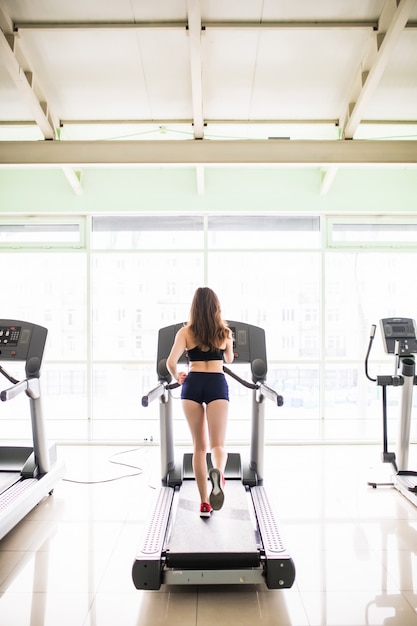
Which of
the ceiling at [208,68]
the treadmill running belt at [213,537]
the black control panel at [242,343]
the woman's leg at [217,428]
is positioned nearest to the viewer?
the treadmill running belt at [213,537]

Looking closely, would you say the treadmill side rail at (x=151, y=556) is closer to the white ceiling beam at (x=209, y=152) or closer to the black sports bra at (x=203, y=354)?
the black sports bra at (x=203, y=354)

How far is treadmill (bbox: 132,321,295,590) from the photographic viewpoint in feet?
8.51

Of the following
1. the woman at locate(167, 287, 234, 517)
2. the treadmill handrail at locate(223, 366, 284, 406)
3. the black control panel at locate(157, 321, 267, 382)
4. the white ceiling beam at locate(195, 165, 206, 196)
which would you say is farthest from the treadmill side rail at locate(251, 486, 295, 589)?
the white ceiling beam at locate(195, 165, 206, 196)

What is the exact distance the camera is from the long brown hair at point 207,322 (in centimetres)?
327

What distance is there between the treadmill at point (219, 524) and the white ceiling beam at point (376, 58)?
7.69 ft

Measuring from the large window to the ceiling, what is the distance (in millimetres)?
1352

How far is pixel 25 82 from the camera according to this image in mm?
4168

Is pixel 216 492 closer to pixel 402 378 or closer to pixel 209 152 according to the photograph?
pixel 402 378

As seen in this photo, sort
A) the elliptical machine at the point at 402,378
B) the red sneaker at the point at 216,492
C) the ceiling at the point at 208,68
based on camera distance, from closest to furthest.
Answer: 1. the red sneaker at the point at 216,492
2. the ceiling at the point at 208,68
3. the elliptical machine at the point at 402,378

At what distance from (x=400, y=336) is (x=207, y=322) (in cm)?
235

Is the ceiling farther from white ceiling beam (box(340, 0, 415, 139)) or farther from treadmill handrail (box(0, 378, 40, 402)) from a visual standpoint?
treadmill handrail (box(0, 378, 40, 402))

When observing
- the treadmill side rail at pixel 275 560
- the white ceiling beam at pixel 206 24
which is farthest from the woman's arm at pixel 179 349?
the white ceiling beam at pixel 206 24

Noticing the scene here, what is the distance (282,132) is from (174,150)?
145 centimetres

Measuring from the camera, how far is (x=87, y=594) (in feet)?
8.85
